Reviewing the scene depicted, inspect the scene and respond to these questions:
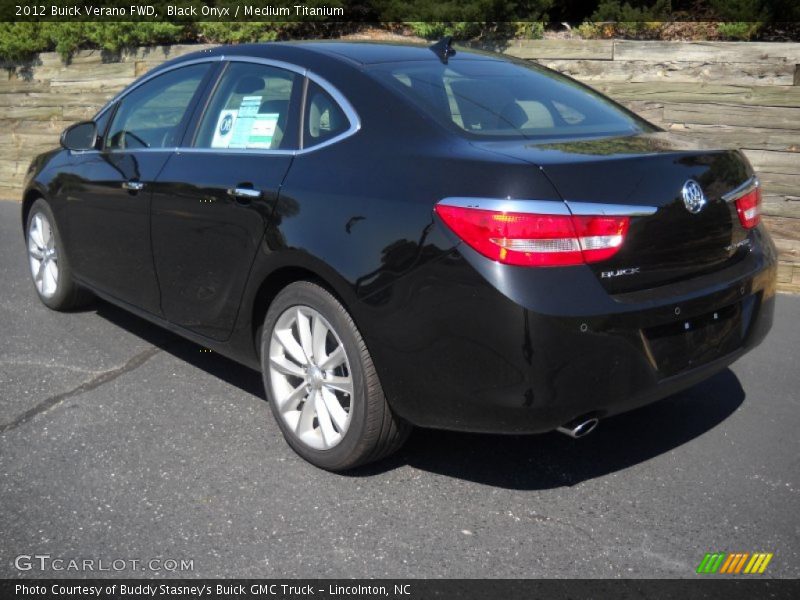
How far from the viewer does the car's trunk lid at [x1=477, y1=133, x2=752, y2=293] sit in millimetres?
3055

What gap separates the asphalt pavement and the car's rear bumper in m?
0.42

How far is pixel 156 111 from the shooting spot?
4805 mm

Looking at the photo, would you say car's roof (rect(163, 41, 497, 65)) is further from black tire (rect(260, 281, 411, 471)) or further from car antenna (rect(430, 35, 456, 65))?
black tire (rect(260, 281, 411, 471))

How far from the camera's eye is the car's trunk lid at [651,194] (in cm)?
305

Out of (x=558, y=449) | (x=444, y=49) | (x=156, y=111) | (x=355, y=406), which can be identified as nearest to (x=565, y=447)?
(x=558, y=449)

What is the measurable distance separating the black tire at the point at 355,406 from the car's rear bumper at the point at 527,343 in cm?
8

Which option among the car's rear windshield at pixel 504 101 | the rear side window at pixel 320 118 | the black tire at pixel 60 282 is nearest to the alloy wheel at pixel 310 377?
the rear side window at pixel 320 118

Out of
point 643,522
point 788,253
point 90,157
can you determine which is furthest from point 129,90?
point 788,253

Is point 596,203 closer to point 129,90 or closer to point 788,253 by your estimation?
point 129,90

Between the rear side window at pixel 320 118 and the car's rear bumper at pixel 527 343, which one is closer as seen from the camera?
the car's rear bumper at pixel 527 343

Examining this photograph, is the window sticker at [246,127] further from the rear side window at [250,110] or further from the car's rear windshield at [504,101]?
the car's rear windshield at [504,101]

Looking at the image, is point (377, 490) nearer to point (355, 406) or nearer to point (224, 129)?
point (355, 406)

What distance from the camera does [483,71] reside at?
4090 millimetres

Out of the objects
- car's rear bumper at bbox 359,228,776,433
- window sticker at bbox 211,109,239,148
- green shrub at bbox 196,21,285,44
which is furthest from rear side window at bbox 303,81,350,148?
green shrub at bbox 196,21,285,44
